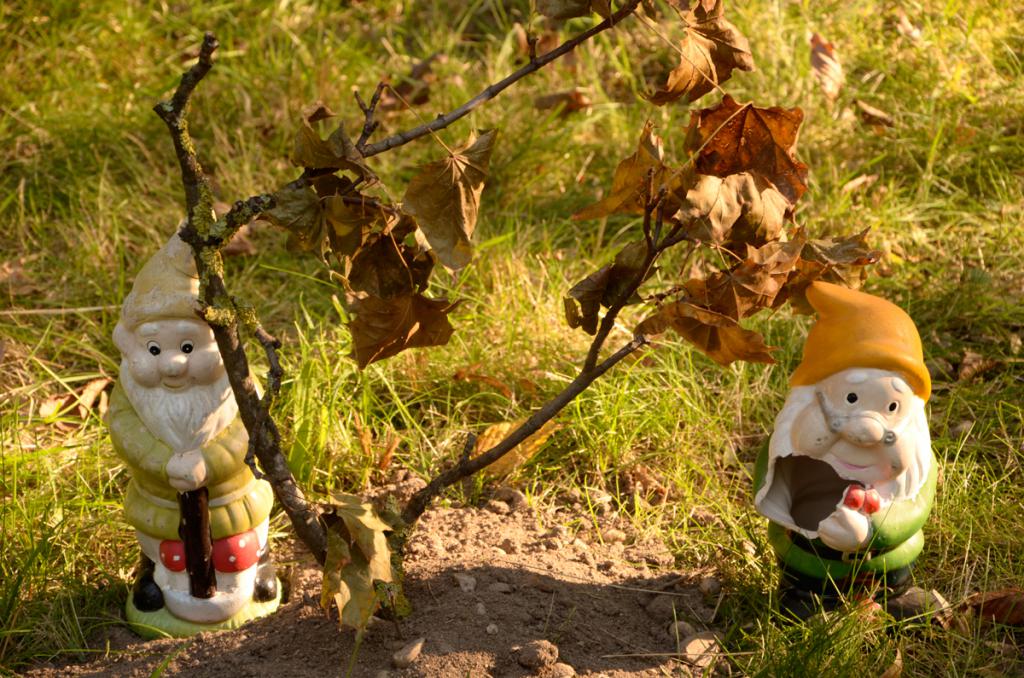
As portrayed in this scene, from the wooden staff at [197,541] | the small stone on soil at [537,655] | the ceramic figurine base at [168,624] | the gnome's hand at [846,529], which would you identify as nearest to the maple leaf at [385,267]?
the wooden staff at [197,541]

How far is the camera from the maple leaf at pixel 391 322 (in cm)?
223

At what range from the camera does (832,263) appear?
2.33 meters

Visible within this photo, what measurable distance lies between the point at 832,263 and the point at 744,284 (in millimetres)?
288

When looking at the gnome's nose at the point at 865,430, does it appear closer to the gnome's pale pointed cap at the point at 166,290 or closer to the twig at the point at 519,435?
the twig at the point at 519,435

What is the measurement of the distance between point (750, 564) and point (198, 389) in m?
1.31

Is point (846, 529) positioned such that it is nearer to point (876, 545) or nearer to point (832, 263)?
point (876, 545)

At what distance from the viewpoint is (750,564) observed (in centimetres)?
278

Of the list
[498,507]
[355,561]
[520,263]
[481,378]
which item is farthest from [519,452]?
[355,561]

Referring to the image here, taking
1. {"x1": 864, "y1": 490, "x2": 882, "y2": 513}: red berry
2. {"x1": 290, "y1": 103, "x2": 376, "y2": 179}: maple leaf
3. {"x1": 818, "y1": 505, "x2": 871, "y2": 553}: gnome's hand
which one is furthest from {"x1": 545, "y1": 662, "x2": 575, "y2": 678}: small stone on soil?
{"x1": 290, "y1": 103, "x2": 376, "y2": 179}: maple leaf

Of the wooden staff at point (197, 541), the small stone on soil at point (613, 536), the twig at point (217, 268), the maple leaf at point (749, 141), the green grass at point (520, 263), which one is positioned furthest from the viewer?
the small stone on soil at point (613, 536)

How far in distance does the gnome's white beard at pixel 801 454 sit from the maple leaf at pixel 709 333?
0.31 m

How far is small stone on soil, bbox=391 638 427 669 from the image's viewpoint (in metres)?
2.36

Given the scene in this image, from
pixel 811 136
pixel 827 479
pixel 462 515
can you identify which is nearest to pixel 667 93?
pixel 827 479

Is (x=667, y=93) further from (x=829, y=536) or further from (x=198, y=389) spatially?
(x=198, y=389)
